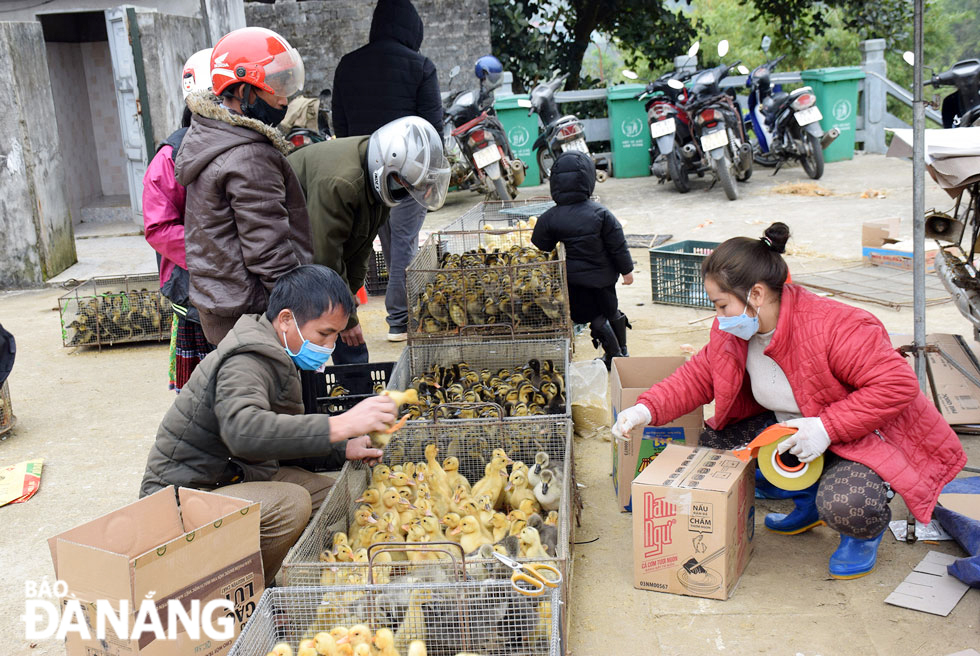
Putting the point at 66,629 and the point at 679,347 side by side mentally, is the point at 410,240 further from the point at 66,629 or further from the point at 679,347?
the point at 66,629

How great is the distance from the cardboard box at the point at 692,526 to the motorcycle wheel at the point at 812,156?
8.62 metres

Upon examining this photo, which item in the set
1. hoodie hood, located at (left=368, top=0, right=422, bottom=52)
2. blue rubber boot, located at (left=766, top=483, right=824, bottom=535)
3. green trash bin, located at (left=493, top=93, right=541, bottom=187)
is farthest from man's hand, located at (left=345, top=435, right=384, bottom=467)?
green trash bin, located at (left=493, top=93, right=541, bottom=187)

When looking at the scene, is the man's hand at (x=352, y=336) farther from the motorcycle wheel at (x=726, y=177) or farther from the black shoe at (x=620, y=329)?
the motorcycle wheel at (x=726, y=177)

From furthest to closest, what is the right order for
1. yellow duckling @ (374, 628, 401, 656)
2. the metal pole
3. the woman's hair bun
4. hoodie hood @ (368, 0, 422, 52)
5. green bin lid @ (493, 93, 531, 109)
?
green bin lid @ (493, 93, 531, 109)
hoodie hood @ (368, 0, 422, 52)
the metal pole
the woman's hair bun
yellow duckling @ (374, 628, 401, 656)

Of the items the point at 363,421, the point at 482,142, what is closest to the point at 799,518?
the point at 363,421

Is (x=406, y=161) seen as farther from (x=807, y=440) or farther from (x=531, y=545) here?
(x=807, y=440)

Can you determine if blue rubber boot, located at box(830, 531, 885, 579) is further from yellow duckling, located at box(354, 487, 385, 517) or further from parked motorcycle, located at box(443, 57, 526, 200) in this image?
parked motorcycle, located at box(443, 57, 526, 200)

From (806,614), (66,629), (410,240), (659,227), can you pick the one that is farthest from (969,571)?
(659,227)

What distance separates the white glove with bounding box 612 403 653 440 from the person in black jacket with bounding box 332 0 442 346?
92.5 inches

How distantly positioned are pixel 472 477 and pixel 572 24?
12144mm

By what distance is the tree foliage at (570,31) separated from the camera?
13781mm

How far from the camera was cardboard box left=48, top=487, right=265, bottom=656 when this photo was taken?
7.37 ft

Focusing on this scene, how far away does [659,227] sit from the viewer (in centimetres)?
927

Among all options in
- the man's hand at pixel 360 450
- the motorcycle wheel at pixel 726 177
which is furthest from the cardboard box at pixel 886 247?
the man's hand at pixel 360 450
